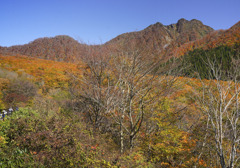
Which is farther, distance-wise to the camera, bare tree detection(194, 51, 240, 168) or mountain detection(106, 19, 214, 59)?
mountain detection(106, 19, 214, 59)

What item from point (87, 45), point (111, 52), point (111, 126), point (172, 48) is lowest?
point (111, 126)

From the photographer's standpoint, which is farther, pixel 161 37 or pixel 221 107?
pixel 161 37

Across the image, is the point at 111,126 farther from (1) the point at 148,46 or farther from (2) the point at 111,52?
(1) the point at 148,46

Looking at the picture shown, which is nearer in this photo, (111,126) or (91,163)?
(91,163)

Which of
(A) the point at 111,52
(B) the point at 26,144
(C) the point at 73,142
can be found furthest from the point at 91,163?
(A) the point at 111,52

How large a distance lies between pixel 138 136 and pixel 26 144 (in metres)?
4.48

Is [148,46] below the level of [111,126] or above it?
above

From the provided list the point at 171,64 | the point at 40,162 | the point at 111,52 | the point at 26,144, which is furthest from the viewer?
the point at 111,52

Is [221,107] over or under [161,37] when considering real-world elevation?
under

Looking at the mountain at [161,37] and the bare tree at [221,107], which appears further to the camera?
the mountain at [161,37]

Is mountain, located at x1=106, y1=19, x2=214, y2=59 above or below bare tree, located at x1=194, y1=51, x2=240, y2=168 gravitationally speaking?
above

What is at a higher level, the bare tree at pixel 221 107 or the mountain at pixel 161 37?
the mountain at pixel 161 37

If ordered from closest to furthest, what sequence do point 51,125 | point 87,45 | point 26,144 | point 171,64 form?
point 26,144
point 171,64
point 51,125
point 87,45

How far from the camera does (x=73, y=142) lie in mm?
4898
